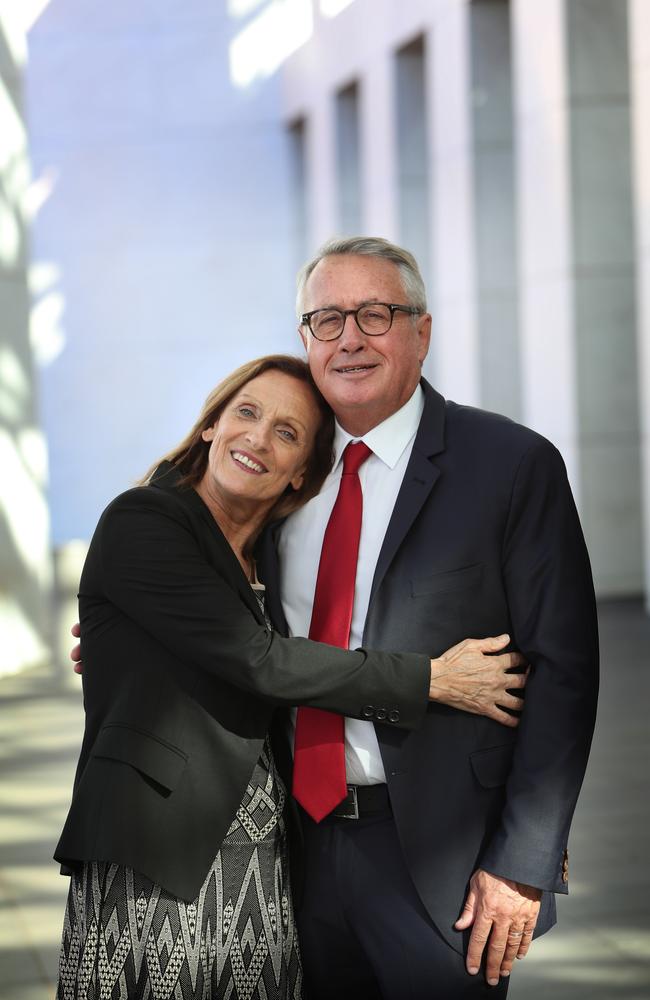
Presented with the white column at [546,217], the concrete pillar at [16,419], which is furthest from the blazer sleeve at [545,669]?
the white column at [546,217]

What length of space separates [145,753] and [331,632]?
18.2 inches

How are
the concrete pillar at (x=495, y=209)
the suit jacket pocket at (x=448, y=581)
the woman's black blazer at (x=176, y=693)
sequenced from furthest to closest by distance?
the concrete pillar at (x=495, y=209), the suit jacket pocket at (x=448, y=581), the woman's black blazer at (x=176, y=693)

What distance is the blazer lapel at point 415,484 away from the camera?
8.87 ft

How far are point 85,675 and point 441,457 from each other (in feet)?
2.86

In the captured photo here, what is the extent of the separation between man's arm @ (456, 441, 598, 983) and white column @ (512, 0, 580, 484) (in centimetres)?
1080

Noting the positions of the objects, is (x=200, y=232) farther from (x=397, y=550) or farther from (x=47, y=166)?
(x=397, y=550)

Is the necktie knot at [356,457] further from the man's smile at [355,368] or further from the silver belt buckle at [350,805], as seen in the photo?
the silver belt buckle at [350,805]

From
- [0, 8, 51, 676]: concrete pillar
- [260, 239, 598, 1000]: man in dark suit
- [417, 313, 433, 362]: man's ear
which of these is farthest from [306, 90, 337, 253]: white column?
[260, 239, 598, 1000]: man in dark suit

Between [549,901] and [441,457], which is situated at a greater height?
[441,457]

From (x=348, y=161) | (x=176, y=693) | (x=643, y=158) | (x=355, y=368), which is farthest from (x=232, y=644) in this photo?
(x=348, y=161)

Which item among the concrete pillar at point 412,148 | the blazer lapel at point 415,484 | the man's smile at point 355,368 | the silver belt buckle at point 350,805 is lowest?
the silver belt buckle at point 350,805

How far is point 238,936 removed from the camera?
2.66 m

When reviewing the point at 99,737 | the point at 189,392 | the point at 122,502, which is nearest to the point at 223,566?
the point at 122,502

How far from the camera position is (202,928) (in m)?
2.62
